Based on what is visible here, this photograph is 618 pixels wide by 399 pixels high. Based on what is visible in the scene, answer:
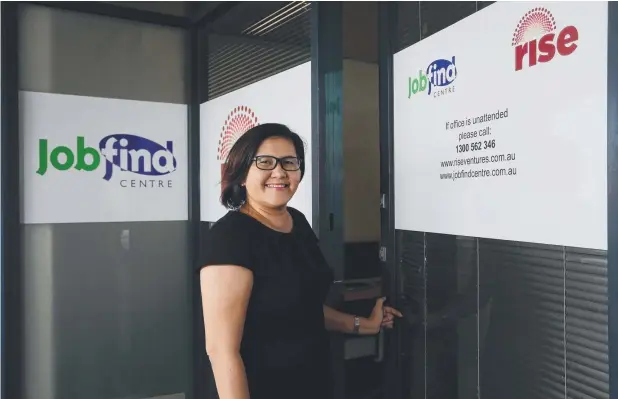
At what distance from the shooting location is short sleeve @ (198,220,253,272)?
141 centimetres

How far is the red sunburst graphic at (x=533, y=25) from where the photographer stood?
141cm

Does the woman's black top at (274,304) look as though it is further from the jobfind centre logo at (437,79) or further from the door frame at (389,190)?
the jobfind centre logo at (437,79)

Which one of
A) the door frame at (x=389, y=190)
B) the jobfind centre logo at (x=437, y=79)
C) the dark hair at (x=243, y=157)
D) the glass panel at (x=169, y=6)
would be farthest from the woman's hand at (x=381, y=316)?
the glass panel at (x=169, y=6)

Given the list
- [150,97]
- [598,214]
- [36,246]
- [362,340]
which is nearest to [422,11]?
[598,214]

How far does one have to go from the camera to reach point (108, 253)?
3020mm

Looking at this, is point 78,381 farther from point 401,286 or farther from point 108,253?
point 401,286

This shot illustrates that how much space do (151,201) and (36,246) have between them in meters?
0.62

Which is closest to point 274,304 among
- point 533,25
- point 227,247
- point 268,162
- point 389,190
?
point 227,247

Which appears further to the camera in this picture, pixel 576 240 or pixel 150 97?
pixel 150 97

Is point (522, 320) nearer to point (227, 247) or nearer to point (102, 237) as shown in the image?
point (227, 247)

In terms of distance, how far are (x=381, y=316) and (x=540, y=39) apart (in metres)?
1.04

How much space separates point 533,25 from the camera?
145cm

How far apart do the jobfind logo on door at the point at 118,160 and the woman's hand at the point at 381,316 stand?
5.36 feet

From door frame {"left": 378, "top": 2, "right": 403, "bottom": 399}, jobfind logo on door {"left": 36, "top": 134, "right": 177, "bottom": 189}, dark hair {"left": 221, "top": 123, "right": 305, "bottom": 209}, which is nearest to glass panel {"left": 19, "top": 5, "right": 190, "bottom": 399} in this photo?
jobfind logo on door {"left": 36, "top": 134, "right": 177, "bottom": 189}
